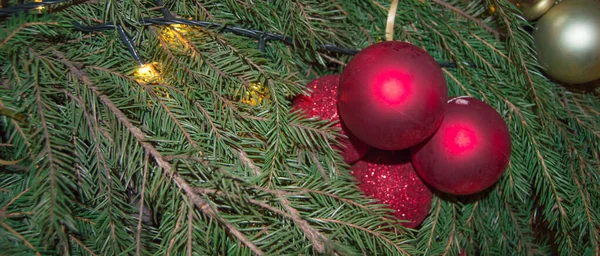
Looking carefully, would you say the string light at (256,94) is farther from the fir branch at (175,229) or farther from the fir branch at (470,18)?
the fir branch at (470,18)

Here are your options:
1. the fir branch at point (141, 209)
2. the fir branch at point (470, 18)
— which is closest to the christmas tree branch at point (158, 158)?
the fir branch at point (141, 209)

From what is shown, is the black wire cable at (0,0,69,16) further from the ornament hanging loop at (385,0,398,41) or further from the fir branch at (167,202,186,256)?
the ornament hanging loop at (385,0,398,41)

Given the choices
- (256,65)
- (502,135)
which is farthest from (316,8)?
(502,135)

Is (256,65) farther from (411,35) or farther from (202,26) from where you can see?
(411,35)

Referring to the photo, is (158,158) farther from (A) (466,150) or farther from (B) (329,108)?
(A) (466,150)

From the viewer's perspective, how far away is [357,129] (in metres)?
0.49

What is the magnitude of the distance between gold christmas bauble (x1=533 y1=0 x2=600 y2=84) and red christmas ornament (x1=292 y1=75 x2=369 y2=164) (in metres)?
0.30

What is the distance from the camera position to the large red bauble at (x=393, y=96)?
46 centimetres

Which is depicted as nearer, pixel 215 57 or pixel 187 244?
pixel 187 244

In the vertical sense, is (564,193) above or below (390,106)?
below

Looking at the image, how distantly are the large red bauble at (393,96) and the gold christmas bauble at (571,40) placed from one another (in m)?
0.22

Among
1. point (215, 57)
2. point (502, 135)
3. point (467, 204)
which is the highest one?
point (215, 57)

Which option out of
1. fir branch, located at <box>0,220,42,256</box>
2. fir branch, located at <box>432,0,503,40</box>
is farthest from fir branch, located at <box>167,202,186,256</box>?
fir branch, located at <box>432,0,503,40</box>

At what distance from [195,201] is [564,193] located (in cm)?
52
